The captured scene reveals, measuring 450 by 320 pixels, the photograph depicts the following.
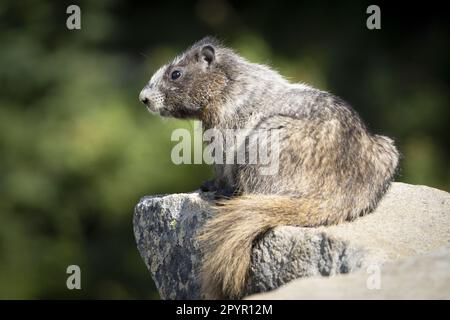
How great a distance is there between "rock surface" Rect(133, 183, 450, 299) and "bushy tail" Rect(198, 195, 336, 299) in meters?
0.10

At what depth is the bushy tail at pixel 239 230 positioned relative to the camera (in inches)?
278

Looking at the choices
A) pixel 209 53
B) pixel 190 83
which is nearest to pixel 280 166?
pixel 190 83

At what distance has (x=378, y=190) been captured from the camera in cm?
760

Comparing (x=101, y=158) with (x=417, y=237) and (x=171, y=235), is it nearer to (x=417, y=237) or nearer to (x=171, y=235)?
(x=171, y=235)

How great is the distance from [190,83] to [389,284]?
328 cm

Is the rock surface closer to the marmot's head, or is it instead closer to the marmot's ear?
the marmot's head

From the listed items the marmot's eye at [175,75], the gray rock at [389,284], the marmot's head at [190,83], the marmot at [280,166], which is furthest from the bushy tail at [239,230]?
the marmot's eye at [175,75]

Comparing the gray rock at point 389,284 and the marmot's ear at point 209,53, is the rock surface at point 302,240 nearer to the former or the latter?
the gray rock at point 389,284

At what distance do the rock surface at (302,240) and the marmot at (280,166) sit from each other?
14 cm

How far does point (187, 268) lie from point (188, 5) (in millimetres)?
12234

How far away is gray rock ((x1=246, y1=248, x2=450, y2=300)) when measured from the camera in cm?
577

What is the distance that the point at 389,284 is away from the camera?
19.5 ft

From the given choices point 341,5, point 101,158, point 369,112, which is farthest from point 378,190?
point 341,5

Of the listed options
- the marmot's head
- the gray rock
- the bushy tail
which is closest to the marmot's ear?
the marmot's head
